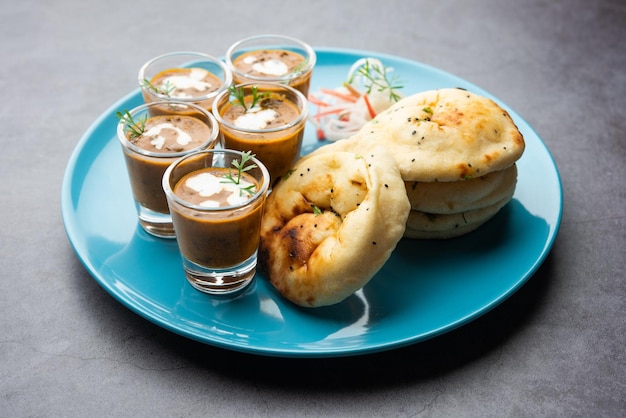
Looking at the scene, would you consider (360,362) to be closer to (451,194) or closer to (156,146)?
(451,194)

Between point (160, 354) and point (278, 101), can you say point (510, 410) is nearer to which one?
point (160, 354)

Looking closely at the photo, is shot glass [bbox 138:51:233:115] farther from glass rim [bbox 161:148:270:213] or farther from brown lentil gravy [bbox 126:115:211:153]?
glass rim [bbox 161:148:270:213]

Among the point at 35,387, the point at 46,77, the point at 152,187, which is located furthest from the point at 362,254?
the point at 46,77

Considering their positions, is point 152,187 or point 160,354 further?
point 152,187

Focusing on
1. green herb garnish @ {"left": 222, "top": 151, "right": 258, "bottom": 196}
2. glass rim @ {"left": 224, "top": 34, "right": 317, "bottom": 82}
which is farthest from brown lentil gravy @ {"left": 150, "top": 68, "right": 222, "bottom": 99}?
green herb garnish @ {"left": 222, "top": 151, "right": 258, "bottom": 196}

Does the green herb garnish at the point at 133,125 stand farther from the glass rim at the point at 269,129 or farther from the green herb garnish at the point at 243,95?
the green herb garnish at the point at 243,95

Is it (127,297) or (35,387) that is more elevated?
(127,297)
